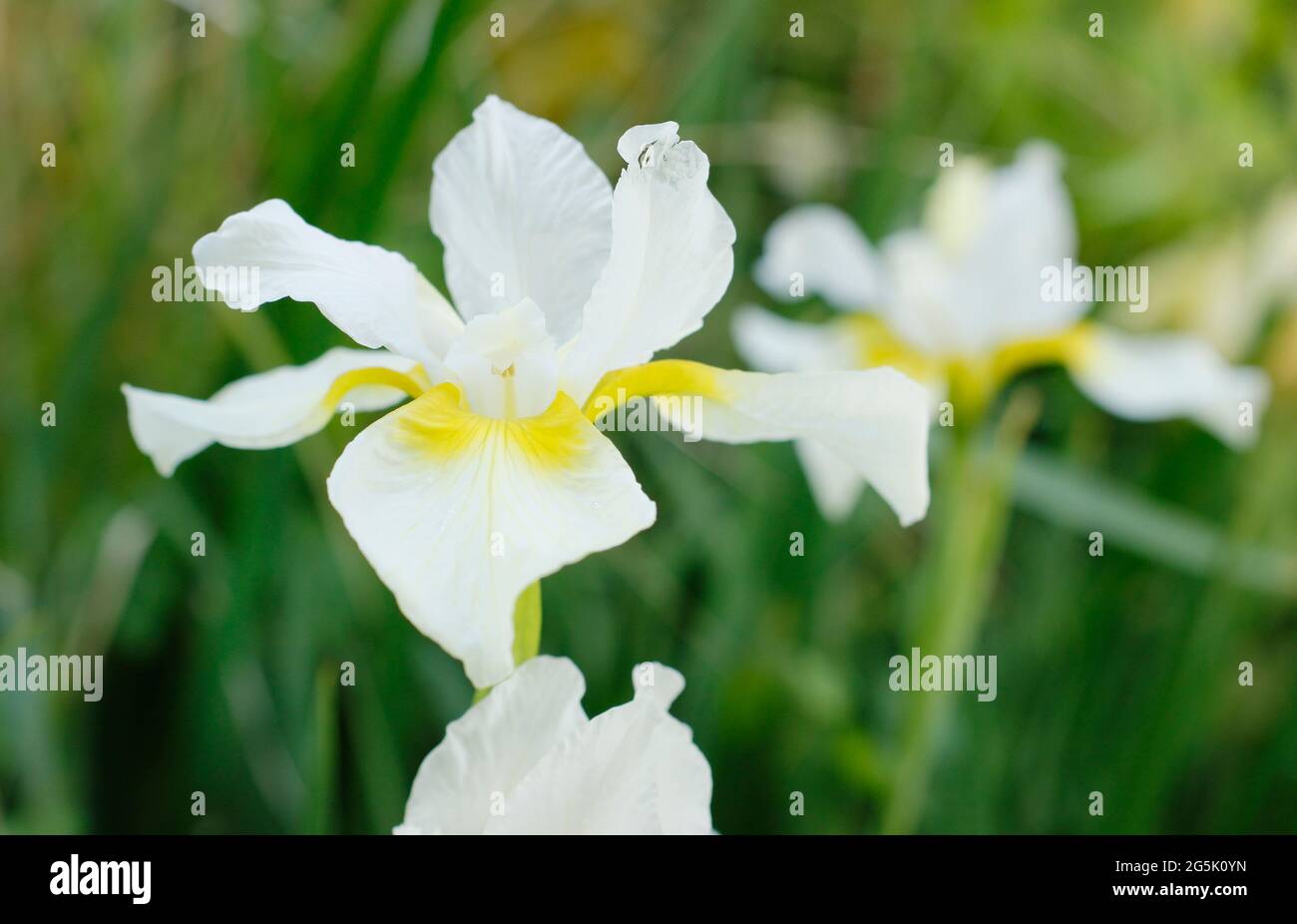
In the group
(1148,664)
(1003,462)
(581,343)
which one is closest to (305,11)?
(1003,462)

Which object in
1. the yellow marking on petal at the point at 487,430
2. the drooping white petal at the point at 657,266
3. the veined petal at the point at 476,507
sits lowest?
the veined petal at the point at 476,507

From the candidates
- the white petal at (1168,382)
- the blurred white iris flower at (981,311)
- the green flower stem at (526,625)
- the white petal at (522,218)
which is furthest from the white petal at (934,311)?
the green flower stem at (526,625)

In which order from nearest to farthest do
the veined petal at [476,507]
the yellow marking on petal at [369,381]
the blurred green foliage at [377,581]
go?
the veined petal at [476,507] → the yellow marking on petal at [369,381] → the blurred green foliage at [377,581]

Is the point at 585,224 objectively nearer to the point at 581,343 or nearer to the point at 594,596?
the point at 581,343

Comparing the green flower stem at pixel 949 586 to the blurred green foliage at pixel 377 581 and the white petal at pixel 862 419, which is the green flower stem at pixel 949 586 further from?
the white petal at pixel 862 419

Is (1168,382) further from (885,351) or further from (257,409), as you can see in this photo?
(257,409)

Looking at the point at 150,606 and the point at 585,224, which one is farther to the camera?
the point at 150,606

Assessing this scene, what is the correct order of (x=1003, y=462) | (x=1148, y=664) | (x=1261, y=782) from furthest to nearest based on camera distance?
(x=1148, y=664)
(x=1261, y=782)
(x=1003, y=462)
